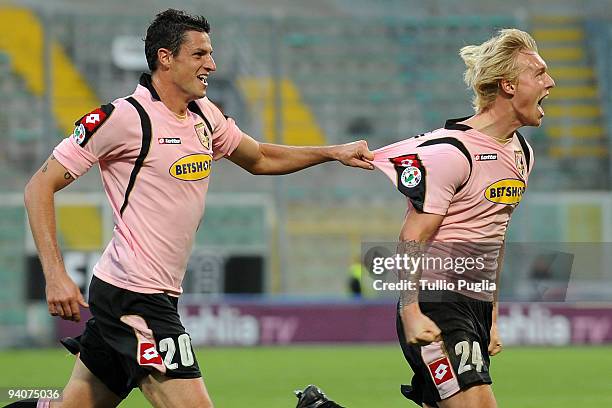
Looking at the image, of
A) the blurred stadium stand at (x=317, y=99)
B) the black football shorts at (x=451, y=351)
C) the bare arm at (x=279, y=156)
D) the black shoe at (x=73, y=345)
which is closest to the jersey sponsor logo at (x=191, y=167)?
the bare arm at (x=279, y=156)

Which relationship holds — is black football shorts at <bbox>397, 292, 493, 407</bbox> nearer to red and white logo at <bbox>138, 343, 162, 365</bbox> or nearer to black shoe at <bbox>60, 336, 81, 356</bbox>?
red and white logo at <bbox>138, 343, 162, 365</bbox>

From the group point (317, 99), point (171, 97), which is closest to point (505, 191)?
point (171, 97)

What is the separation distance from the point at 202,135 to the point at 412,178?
1018 mm

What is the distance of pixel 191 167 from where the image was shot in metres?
5.72

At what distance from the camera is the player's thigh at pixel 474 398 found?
5.41 metres

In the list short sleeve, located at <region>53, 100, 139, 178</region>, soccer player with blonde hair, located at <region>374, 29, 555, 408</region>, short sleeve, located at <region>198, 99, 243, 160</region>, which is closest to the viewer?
soccer player with blonde hair, located at <region>374, 29, 555, 408</region>

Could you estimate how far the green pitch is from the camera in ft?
37.4

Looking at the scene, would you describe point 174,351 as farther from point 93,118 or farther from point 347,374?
point 347,374

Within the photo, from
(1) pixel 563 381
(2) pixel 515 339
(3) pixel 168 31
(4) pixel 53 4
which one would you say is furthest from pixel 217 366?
(4) pixel 53 4

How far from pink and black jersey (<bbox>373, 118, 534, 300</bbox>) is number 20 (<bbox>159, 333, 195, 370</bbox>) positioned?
3.76ft

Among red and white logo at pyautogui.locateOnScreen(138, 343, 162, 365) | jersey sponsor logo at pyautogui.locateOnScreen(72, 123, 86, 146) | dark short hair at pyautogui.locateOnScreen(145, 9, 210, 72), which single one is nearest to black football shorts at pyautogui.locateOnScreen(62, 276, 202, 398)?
red and white logo at pyautogui.locateOnScreen(138, 343, 162, 365)

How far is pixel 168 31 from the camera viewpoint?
588cm

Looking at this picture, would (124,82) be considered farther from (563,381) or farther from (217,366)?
(563,381)

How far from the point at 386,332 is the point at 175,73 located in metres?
14.2
